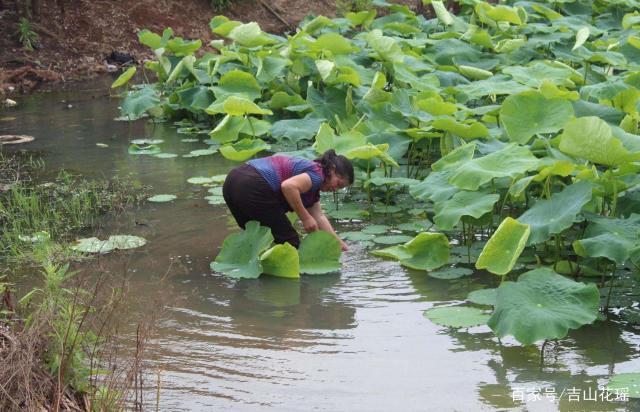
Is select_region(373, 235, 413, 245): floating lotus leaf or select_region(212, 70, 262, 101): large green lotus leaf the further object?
select_region(212, 70, 262, 101): large green lotus leaf

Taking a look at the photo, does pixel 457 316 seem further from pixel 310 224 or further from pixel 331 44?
pixel 331 44

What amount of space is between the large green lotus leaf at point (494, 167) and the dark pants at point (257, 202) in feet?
3.12

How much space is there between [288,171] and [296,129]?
5.77ft

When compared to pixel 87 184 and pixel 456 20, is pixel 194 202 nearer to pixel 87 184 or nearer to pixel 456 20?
pixel 87 184

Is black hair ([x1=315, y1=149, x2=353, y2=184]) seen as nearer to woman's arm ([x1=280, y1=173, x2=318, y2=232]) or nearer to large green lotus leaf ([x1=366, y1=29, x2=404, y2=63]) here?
woman's arm ([x1=280, y1=173, x2=318, y2=232])

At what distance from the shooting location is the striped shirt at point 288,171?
4.87 m

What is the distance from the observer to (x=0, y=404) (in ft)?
9.00

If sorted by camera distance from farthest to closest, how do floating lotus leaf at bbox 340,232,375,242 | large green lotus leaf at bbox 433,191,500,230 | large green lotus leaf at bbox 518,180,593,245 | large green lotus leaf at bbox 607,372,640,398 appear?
floating lotus leaf at bbox 340,232,375,242
large green lotus leaf at bbox 433,191,500,230
large green lotus leaf at bbox 518,180,593,245
large green lotus leaf at bbox 607,372,640,398

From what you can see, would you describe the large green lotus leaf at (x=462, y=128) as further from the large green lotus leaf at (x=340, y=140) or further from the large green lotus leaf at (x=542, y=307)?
the large green lotus leaf at (x=542, y=307)

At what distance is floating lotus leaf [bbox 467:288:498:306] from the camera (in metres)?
4.07

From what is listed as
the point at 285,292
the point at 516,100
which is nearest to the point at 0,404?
the point at 285,292

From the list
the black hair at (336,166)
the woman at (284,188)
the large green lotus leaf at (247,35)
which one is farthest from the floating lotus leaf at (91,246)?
the large green lotus leaf at (247,35)

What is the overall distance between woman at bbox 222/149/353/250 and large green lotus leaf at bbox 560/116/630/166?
1.15 metres

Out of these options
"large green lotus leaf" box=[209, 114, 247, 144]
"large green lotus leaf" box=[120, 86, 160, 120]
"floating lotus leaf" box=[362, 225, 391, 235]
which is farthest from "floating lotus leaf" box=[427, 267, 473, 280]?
"large green lotus leaf" box=[120, 86, 160, 120]
